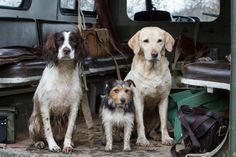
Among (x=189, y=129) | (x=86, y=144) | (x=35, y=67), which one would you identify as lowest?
(x=86, y=144)

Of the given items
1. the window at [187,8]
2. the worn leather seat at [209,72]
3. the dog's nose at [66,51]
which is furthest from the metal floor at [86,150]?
the window at [187,8]

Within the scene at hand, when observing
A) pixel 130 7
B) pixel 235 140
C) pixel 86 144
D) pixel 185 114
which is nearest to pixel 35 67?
pixel 86 144

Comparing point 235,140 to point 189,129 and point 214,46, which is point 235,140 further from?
point 214,46

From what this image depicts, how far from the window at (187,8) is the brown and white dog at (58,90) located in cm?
298

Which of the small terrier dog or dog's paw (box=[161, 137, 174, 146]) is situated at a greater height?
the small terrier dog

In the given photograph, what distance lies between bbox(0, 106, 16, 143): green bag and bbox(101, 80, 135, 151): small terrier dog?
0.75 meters

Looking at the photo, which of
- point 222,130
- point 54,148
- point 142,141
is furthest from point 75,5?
point 222,130

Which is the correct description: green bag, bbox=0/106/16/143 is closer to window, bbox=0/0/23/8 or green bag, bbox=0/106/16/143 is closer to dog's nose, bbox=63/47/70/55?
dog's nose, bbox=63/47/70/55

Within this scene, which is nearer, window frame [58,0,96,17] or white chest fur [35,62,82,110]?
white chest fur [35,62,82,110]

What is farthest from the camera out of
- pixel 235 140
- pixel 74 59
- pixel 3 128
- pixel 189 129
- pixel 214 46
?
pixel 214 46

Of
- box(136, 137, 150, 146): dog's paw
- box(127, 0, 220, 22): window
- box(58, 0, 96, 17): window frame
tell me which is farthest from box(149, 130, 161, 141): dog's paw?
box(127, 0, 220, 22): window

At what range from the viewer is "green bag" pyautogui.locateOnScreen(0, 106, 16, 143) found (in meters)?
4.02

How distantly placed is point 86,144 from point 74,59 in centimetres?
68

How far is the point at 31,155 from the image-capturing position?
344 centimetres
